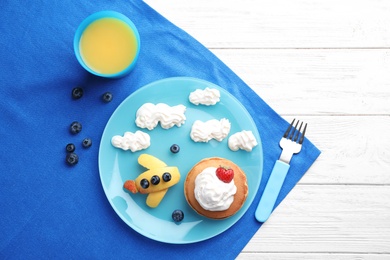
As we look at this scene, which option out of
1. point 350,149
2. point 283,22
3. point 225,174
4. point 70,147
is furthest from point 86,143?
point 350,149

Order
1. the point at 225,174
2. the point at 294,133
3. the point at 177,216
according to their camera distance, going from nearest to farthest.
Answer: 1. the point at 225,174
2. the point at 177,216
3. the point at 294,133

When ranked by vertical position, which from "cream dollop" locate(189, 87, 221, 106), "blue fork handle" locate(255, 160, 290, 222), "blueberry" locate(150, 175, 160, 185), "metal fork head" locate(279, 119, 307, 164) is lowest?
"blue fork handle" locate(255, 160, 290, 222)

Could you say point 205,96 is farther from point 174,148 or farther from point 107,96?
point 107,96

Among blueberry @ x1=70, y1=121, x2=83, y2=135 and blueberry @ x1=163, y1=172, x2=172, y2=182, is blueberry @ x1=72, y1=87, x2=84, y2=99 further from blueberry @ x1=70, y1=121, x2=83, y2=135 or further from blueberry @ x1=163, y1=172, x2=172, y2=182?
blueberry @ x1=163, y1=172, x2=172, y2=182

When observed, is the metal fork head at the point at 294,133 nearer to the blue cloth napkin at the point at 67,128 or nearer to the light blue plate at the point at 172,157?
the blue cloth napkin at the point at 67,128

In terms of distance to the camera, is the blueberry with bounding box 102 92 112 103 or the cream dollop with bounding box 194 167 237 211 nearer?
the cream dollop with bounding box 194 167 237 211

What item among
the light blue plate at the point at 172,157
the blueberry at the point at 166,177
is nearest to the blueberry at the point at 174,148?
the light blue plate at the point at 172,157

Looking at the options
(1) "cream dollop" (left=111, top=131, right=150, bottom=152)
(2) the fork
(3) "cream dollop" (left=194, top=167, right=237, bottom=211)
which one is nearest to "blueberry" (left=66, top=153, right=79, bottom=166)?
(1) "cream dollop" (left=111, top=131, right=150, bottom=152)
